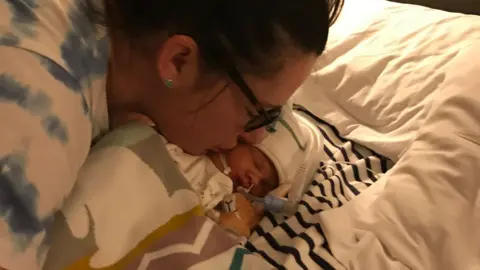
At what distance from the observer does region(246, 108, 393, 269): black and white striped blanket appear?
0.96 m

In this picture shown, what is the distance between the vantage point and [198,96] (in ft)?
2.91

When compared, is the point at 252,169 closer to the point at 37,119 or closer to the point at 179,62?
the point at 179,62

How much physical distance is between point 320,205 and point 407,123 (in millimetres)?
273

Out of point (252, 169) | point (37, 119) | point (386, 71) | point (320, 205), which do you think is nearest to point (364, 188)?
point (320, 205)

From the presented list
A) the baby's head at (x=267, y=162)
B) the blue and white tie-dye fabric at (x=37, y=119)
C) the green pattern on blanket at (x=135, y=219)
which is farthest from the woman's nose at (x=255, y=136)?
the blue and white tie-dye fabric at (x=37, y=119)

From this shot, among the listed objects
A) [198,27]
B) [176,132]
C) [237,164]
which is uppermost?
[198,27]

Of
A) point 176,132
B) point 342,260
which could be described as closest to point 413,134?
point 342,260

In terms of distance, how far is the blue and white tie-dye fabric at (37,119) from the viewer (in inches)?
27.0

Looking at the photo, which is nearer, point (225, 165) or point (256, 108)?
point (256, 108)

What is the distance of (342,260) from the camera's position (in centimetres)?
94

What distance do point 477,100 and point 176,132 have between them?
1.70ft

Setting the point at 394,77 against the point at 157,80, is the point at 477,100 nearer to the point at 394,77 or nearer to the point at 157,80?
the point at 394,77

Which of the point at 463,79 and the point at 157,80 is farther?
the point at 463,79

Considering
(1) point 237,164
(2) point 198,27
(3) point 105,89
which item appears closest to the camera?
(2) point 198,27
